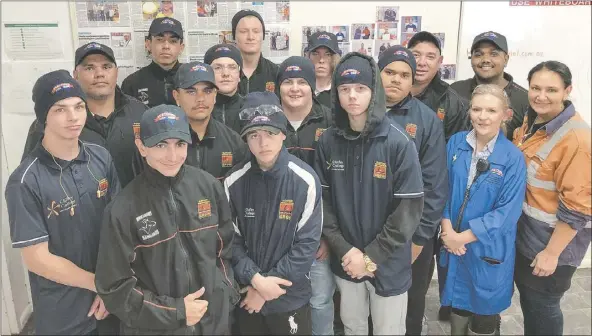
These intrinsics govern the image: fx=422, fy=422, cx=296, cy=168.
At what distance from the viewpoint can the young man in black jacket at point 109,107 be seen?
248 centimetres

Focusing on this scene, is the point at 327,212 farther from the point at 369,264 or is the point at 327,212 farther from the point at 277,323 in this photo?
the point at 277,323

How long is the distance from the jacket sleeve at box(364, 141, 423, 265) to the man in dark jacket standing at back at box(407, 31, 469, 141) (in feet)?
2.27

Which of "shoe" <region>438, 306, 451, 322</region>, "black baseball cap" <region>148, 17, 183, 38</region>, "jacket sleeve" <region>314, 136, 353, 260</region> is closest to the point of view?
"jacket sleeve" <region>314, 136, 353, 260</region>

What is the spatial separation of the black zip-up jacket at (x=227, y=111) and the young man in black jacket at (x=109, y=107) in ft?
1.59

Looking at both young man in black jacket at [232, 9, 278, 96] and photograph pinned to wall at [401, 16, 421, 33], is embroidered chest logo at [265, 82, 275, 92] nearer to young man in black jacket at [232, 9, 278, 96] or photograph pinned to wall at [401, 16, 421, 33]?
young man in black jacket at [232, 9, 278, 96]

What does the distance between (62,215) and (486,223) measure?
212 cm

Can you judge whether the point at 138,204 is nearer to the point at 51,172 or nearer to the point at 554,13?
the point at 51,172

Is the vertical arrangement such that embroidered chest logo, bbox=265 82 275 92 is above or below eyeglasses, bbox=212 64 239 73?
below

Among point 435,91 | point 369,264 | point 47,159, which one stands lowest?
point 369,264

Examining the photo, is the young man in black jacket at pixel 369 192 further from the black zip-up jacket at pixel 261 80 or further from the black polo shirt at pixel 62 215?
the black polo shirt at pixel 62 215

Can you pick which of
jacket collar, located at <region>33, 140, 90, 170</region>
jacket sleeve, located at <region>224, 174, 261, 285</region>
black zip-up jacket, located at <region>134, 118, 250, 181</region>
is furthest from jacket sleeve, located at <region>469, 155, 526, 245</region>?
jacket collar, located at <region>33, 140, 90, 170</region>

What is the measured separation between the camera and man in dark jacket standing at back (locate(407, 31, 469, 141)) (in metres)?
2.73

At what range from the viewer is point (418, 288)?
2.70m

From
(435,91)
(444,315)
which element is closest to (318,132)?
(435,91)
